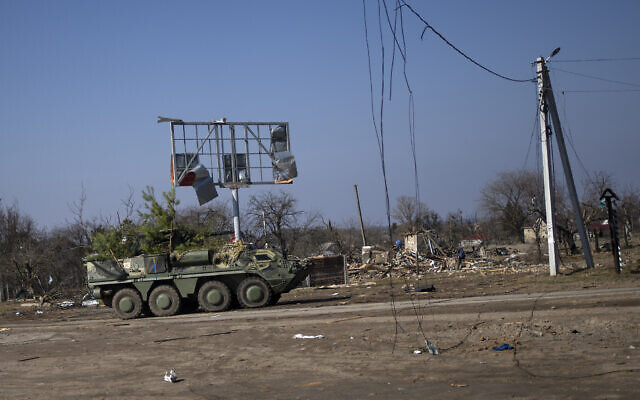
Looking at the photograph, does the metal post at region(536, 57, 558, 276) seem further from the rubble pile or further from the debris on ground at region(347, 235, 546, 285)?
the rubble pile

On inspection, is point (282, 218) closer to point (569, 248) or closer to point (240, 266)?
point (569, 248)

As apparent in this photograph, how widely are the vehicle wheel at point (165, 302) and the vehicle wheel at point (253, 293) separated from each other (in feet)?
6.61

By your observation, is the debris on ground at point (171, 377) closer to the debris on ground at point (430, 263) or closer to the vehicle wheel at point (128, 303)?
the vehicle wheel at point (128, 303)

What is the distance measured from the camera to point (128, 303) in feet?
65.0

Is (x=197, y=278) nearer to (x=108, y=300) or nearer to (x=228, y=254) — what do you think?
(x=228, y=254)

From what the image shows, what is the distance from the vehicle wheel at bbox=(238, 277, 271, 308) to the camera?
766 inches

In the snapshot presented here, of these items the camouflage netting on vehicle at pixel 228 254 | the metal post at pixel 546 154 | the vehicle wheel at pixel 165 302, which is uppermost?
the metal post at pixel 546 154

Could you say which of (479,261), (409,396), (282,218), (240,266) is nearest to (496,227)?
(282,218)

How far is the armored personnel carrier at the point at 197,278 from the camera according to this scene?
1945 centimetres

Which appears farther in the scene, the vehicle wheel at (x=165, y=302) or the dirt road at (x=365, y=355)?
the vehicle wheel at (x=165, y=302)

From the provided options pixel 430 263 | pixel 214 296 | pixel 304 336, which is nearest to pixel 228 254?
pixel 214 296

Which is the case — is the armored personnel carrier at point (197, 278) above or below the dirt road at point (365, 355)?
above

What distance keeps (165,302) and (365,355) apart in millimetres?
10753

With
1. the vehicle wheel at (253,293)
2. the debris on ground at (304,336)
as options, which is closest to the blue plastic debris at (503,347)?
the debris on ground at (304,336)
